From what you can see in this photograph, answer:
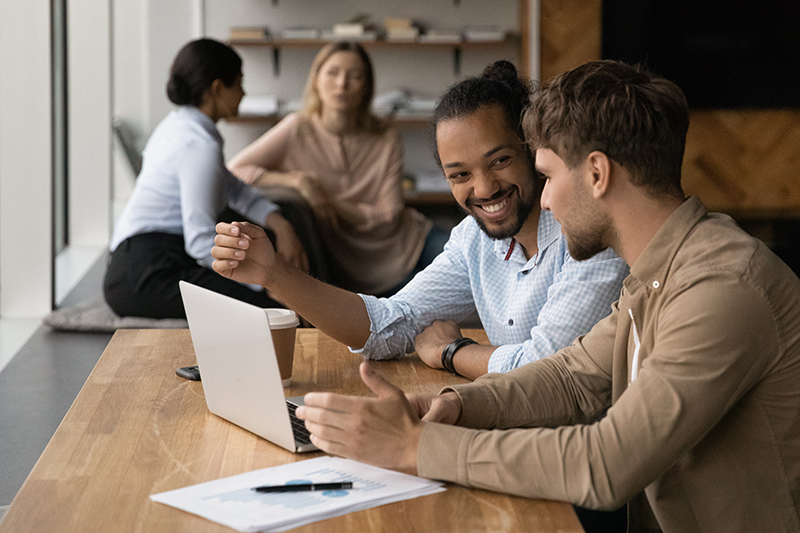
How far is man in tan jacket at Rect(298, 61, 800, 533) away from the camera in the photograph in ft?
3.04

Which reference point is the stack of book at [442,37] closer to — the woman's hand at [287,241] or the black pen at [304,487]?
the woman's hand at [287,241]

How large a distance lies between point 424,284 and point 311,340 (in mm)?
277

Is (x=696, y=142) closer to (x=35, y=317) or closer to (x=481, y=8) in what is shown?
(x=481, y=8)

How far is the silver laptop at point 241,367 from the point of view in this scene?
1.02 m

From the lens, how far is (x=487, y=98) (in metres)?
1.63

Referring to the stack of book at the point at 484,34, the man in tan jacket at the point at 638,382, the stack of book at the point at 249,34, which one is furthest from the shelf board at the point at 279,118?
the man in tan jacket at the point at 638,382

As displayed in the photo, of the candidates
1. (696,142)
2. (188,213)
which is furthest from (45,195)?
(696,142)

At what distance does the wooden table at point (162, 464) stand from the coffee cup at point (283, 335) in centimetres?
4

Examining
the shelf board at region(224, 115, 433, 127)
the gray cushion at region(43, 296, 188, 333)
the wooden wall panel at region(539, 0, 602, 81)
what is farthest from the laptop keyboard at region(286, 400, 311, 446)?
the wooden wall panel at region(539, 0, 602, 81)

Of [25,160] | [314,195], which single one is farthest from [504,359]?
[25,160]

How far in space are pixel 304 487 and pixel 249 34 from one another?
16.5 ft

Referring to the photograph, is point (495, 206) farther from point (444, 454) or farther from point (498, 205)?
point (444, 454)

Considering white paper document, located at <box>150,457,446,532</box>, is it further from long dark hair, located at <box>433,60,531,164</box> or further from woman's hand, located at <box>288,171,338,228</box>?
woman's hand, located at <box>288,171,338,228</box>

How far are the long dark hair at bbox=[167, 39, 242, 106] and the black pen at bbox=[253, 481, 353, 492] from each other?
105 inches
